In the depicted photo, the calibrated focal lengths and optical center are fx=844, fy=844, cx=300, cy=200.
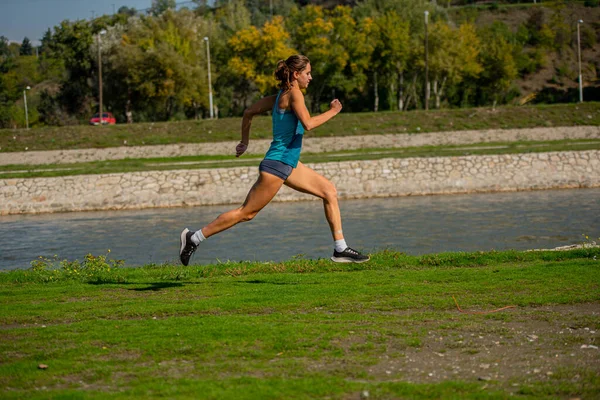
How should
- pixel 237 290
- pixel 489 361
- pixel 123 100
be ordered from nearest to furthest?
pixel 489 361 < pixel 237 290 < pixel 123 100

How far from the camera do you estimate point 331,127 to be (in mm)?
50062

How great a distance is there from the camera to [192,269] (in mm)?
11430

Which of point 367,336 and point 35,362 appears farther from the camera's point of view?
point 367,336

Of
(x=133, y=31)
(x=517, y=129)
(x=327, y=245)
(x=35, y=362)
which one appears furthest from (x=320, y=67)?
(x=35, y=362)

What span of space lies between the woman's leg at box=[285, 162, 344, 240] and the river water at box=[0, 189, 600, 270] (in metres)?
5.43

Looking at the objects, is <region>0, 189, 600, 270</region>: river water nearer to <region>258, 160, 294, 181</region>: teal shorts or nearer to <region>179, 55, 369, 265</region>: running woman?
<region>179, 55, 369, 265</region>: running woman

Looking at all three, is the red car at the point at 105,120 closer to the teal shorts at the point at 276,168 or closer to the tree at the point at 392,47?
the tree at the point at 392,47

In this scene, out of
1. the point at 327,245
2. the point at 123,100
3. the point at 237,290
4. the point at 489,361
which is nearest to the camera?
the point at 489,361

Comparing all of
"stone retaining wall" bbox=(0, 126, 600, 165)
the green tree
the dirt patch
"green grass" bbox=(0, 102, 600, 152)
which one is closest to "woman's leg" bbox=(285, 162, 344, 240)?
the dirt patch

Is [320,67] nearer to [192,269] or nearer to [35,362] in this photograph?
[192,269]

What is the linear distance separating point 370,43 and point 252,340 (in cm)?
7419

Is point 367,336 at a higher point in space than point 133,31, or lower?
lower

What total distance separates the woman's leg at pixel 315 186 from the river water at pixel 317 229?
5.43 m

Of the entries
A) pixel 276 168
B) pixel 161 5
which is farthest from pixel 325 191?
pixel 161 5
